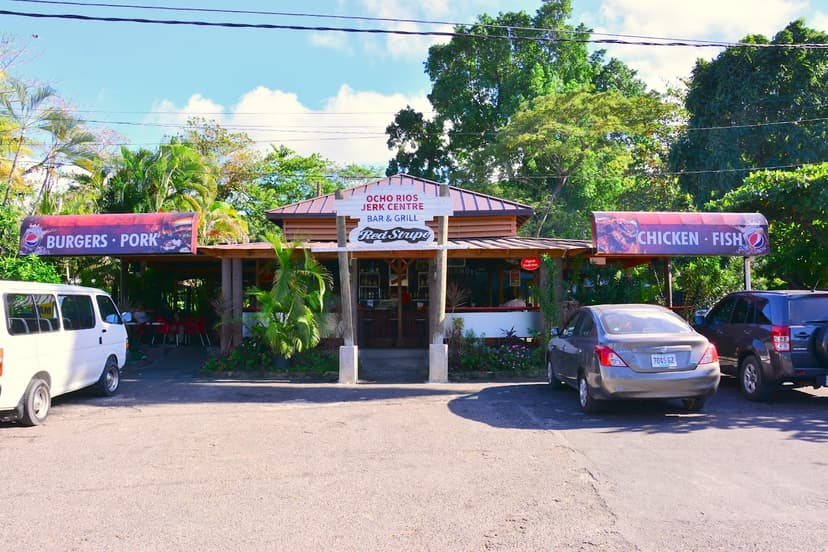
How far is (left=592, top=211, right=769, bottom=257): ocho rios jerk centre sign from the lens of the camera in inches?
531

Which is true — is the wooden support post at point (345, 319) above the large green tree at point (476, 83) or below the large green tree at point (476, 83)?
below

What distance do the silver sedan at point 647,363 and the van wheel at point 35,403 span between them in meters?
7.40

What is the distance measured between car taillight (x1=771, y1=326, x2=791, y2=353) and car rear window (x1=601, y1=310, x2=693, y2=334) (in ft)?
4.29

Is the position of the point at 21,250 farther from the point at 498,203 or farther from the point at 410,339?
the point at 498,203

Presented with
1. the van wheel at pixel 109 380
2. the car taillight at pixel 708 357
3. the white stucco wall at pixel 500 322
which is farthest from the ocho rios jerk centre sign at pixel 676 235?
the van wheel at pixel 109 380

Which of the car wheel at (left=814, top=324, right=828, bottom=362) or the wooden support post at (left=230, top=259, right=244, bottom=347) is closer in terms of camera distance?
the car wheel at (left=814, top=324, right=828, bottom=362)

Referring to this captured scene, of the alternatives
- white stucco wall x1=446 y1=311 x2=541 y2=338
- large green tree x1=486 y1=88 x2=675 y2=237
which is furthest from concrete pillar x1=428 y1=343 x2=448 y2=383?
large green tree x1=486 y1=88 x2=675 y2=237

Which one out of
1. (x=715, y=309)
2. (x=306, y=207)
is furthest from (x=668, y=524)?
(x=306, y=207)

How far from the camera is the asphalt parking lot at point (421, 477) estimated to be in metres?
4.48

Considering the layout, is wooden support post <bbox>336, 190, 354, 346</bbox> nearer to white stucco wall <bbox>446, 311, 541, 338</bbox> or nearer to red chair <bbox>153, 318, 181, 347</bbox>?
white stucco wall <bbox>446, 311, 541, 338</bbox>

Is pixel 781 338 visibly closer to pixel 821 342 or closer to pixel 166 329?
pixel 821 342

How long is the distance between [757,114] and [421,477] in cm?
2661

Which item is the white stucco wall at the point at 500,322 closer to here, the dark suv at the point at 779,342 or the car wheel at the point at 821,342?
the dark suv at the point at 779,342

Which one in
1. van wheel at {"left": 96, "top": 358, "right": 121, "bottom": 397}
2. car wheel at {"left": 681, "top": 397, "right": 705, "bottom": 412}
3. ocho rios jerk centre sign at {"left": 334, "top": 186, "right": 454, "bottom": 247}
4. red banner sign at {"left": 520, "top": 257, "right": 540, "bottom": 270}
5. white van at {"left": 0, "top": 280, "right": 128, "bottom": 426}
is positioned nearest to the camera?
white van at {"left": 0, "top": 280, "right": 128, "bottom": 426}
